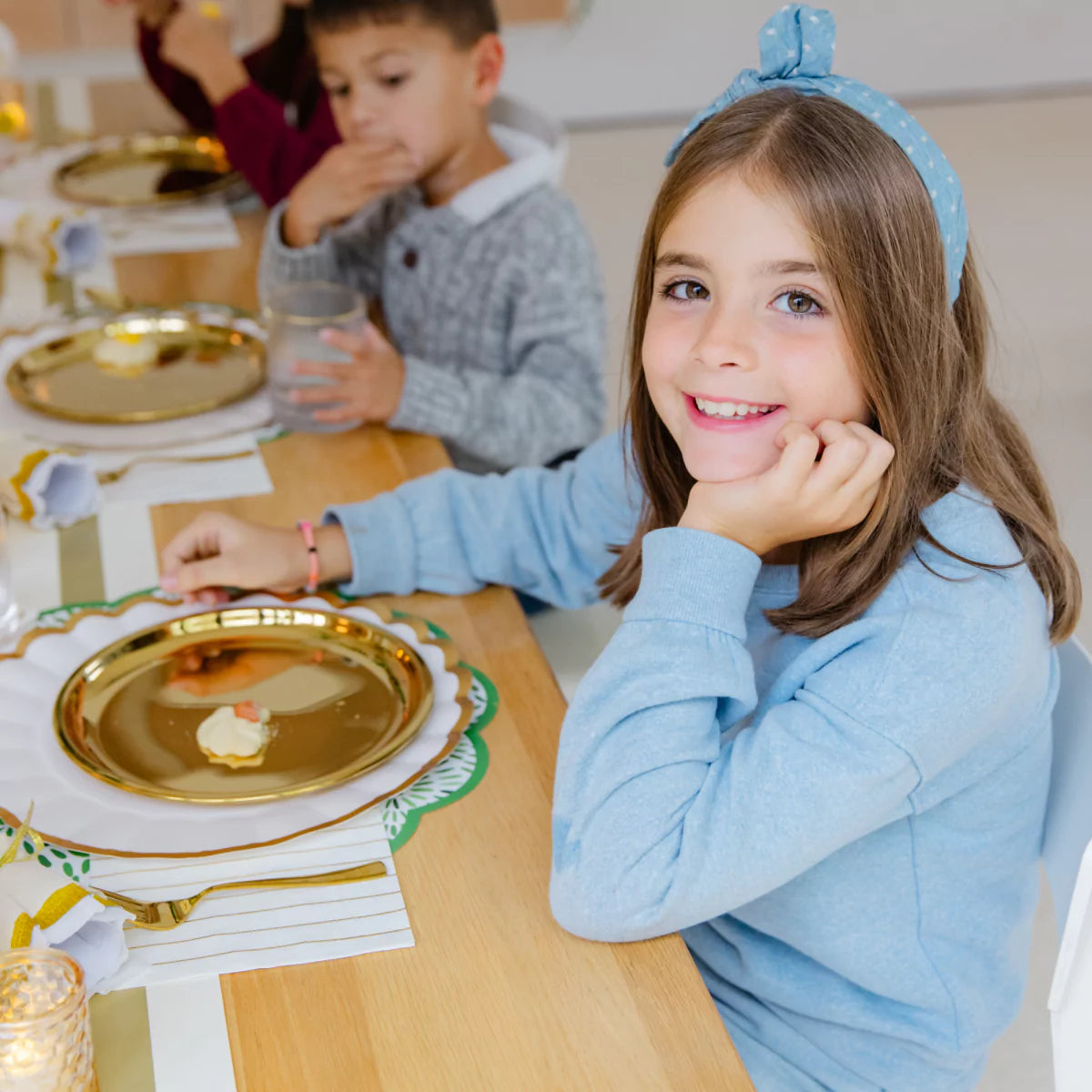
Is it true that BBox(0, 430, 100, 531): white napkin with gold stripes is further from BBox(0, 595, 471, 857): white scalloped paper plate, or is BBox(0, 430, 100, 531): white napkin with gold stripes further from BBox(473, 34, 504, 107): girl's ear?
BBox(473, 34, 504, 107): girl's ear

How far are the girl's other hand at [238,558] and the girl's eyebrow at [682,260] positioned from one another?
370mm

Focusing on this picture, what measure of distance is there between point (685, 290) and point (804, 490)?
0.18 meters

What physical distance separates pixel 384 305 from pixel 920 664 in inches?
46.3

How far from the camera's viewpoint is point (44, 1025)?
65 cm

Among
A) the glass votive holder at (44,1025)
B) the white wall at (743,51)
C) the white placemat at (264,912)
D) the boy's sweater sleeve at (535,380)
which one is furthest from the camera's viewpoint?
the white wall at (743,51)

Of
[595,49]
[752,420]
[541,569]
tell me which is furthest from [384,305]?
[595,49]

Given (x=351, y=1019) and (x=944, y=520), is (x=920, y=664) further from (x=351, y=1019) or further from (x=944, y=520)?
(x=351, y=1019)

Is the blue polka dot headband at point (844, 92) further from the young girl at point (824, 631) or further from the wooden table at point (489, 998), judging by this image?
the wooden table at point (489, 998)

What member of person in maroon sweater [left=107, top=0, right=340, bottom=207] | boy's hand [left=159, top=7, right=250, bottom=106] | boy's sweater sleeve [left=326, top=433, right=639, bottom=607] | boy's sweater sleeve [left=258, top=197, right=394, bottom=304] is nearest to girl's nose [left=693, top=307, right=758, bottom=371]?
boy's sweater sleeve [left=326, top=433, right=639, bottom=607]

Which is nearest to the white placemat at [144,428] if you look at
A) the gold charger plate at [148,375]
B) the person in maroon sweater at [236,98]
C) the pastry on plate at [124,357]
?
the gold charger plate at [148,375]

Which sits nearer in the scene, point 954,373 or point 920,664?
point 920,664

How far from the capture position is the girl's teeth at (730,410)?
98 centimetres

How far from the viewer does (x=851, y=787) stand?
851 mm

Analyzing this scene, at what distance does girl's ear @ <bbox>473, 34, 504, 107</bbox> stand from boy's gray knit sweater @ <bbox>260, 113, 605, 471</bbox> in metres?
0.05
